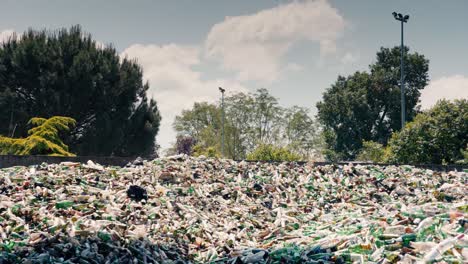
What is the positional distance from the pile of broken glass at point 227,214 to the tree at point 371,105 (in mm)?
24212

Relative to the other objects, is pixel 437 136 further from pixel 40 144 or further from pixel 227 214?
pixel 40 144

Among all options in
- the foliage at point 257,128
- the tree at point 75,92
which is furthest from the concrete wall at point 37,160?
the foliage at point 257,128

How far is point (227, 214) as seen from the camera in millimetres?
6930

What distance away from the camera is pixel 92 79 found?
72.0 feet

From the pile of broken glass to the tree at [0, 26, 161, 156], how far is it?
13424mm

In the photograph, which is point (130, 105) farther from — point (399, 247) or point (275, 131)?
point (399, 247)

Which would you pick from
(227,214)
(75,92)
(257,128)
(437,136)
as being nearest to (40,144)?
(75,92)

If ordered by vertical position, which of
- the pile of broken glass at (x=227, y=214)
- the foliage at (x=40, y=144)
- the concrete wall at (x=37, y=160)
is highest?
the foliage at (x=40, y=144)

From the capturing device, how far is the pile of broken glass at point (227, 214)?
4.79 metres

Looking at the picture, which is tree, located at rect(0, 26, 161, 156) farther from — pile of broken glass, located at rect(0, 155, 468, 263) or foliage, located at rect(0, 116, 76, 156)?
pile of broken glass, located at rect(0, 155, 468, 263)

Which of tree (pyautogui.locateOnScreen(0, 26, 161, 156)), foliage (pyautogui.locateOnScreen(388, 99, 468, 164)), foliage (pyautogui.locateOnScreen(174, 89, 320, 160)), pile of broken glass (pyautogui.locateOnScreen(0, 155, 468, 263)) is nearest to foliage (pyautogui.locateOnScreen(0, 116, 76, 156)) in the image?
tree (pyautogui.locateOnScreen(0, 26, 161, 156))

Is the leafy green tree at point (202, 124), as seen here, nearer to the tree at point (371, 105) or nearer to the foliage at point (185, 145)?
the foliage at point (185, 145)

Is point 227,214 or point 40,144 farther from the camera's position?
point 40,144

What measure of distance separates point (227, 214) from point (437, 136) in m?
11.6
